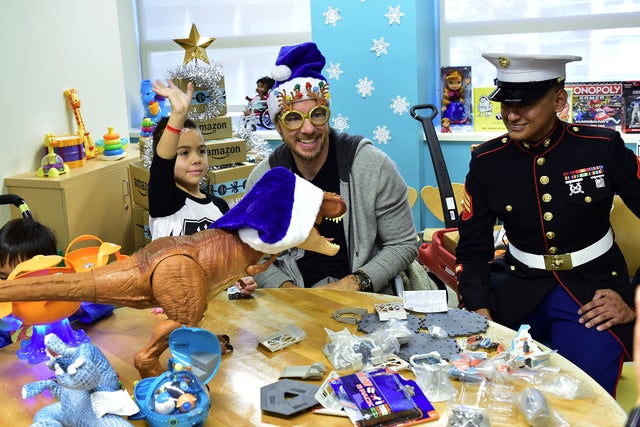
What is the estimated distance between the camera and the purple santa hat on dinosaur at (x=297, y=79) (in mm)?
2502

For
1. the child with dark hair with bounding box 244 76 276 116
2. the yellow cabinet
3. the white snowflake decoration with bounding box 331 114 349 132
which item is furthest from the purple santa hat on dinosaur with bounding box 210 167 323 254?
the child with dark hair with bounding box 244 76 276 116

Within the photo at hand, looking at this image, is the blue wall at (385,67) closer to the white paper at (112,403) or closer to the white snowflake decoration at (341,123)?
the white snowflake decoration at (341,123)

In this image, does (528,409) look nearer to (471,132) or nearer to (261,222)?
(261,222)

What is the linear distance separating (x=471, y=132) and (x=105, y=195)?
237cm

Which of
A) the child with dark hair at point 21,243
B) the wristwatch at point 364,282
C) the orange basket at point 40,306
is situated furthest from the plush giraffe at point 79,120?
the orange basket at point 40,306

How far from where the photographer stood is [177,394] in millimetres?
1433

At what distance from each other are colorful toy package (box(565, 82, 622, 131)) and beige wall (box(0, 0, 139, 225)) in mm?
2936

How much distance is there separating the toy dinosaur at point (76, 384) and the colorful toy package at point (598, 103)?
3726mm

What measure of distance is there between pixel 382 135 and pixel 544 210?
8.13 ft

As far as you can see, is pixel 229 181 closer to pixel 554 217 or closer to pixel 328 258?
pixel 328 258

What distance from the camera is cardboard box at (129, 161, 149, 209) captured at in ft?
12.2

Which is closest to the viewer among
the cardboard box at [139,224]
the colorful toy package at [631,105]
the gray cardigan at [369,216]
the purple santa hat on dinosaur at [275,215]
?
the purple santa hat on dinosaur at [275,215]

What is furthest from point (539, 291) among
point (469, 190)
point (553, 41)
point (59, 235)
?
point (553, 41)

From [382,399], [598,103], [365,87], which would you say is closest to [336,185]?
[382,399]
